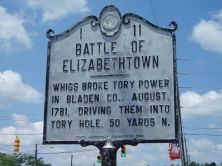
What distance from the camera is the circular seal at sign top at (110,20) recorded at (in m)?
Result: 13.1

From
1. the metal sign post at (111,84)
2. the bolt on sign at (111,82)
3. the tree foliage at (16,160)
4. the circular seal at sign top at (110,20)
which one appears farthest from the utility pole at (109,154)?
the tree foliage at (16,160)

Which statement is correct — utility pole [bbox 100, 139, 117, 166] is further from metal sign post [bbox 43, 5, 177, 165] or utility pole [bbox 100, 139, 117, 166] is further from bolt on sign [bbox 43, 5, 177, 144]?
bolt on sign [bbox 43, 5, 177, 144]

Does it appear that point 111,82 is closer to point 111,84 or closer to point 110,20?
point 111,84

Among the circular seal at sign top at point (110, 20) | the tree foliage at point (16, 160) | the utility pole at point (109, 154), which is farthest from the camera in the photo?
the tree foliage at point (16, 160)

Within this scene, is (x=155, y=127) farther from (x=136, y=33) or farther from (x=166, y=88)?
(x=136, y=33)

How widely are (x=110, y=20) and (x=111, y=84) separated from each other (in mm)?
1834

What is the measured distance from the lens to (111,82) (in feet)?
41.9

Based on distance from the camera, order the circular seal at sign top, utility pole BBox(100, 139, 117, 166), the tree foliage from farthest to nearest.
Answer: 1. the tree foliage
2. the circular seal at sign top
3. utility pole BBox(100, 139, 117, 166)

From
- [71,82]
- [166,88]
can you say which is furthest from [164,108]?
[71,82]

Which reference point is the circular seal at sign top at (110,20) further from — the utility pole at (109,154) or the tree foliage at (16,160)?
the tree foliage at (16,160)

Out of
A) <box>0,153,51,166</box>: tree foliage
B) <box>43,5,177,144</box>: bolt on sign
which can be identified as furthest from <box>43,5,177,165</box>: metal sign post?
<box>0,153,51,166</box>: tree foliage

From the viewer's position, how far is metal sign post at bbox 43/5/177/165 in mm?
12344

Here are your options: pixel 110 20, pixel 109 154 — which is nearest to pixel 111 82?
pixel 110 20

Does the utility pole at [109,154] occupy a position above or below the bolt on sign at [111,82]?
below
